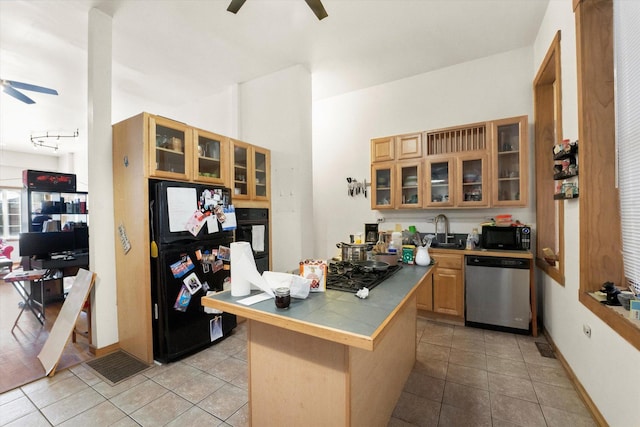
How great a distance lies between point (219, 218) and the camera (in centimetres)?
274

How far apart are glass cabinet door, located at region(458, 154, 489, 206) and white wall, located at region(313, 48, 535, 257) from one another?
30 cm

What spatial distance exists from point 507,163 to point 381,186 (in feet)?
4.91

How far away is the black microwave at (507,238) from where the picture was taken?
296cm

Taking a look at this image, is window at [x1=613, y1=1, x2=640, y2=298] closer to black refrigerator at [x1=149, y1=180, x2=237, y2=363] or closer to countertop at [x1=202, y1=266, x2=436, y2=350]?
countertop at [x1=202, y1=266, x2=436, y2=350]

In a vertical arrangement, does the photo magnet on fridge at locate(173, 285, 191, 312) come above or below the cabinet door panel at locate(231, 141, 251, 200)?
below

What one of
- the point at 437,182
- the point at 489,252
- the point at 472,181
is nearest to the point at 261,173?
the point at 437,182

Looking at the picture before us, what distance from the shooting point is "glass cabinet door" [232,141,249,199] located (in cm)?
322

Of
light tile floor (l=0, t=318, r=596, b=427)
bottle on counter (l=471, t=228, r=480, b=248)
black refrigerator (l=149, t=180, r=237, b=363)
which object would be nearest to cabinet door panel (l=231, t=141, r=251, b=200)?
black refrigerator (l=149, t=180, r=237, b=363)

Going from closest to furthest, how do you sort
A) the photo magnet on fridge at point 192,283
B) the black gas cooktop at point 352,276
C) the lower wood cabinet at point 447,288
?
1. the black gas cooktop at point 352,276
2. the photo magnet on fridge at point 192,283
3. the lower wood cabinet at point 447,288

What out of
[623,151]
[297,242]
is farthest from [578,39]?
[297,242]

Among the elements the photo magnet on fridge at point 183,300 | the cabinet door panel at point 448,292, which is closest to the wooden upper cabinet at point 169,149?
the photo magnet on fridge at point 183,300

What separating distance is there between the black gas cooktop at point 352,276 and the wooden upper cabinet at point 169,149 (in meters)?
1.75

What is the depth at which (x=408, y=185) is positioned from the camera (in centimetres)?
361

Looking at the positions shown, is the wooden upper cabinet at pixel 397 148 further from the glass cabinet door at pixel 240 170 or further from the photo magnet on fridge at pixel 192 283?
the photo magnet on fridge at pixel 192 283
